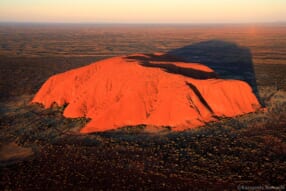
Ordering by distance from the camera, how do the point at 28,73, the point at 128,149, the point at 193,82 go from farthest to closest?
the point at 28,73, the point at 193,82, the point at 128,149

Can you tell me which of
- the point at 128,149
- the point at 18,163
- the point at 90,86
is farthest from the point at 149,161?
the point at 90,86

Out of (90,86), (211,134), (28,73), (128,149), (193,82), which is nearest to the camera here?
(128,149)

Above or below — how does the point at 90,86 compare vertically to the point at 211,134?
above

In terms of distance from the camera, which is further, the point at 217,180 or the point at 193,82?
the point at 193,82

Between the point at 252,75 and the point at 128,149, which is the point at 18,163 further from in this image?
the point at 252,75

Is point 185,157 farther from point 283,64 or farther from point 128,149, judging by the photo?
point 283,64

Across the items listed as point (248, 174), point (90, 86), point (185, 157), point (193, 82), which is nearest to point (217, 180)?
point (248, 174)
